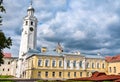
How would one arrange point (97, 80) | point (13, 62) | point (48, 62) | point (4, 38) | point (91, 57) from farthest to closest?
point (13, 62) < point (91, 57) < point (48, 62) < point (97, 80) < point (4, 38)

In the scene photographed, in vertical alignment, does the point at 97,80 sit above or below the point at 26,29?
below

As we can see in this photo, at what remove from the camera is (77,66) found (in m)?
67.5

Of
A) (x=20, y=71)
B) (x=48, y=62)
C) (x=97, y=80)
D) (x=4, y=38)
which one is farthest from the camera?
(x=20, y=71)

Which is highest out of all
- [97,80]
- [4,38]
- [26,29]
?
[26,29]

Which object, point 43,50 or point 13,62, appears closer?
point 43,50

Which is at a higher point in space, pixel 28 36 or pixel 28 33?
pixel 28 33

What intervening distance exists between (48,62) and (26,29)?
21093mm

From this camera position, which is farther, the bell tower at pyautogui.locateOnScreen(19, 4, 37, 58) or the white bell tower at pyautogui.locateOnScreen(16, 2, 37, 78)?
the bell tower at pyautogui.locateOnScreen(19, 4, 37, 58)

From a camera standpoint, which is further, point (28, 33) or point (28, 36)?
point (28, 33)

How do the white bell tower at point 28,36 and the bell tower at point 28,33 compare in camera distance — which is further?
the bell tower at point 28,33

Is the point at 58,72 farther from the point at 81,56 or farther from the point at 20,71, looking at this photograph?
the point at 20,71

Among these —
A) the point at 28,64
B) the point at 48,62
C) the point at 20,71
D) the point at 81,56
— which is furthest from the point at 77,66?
the point at 20,71

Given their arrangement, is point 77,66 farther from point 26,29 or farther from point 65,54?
point 26,29

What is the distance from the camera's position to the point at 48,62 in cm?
6400
